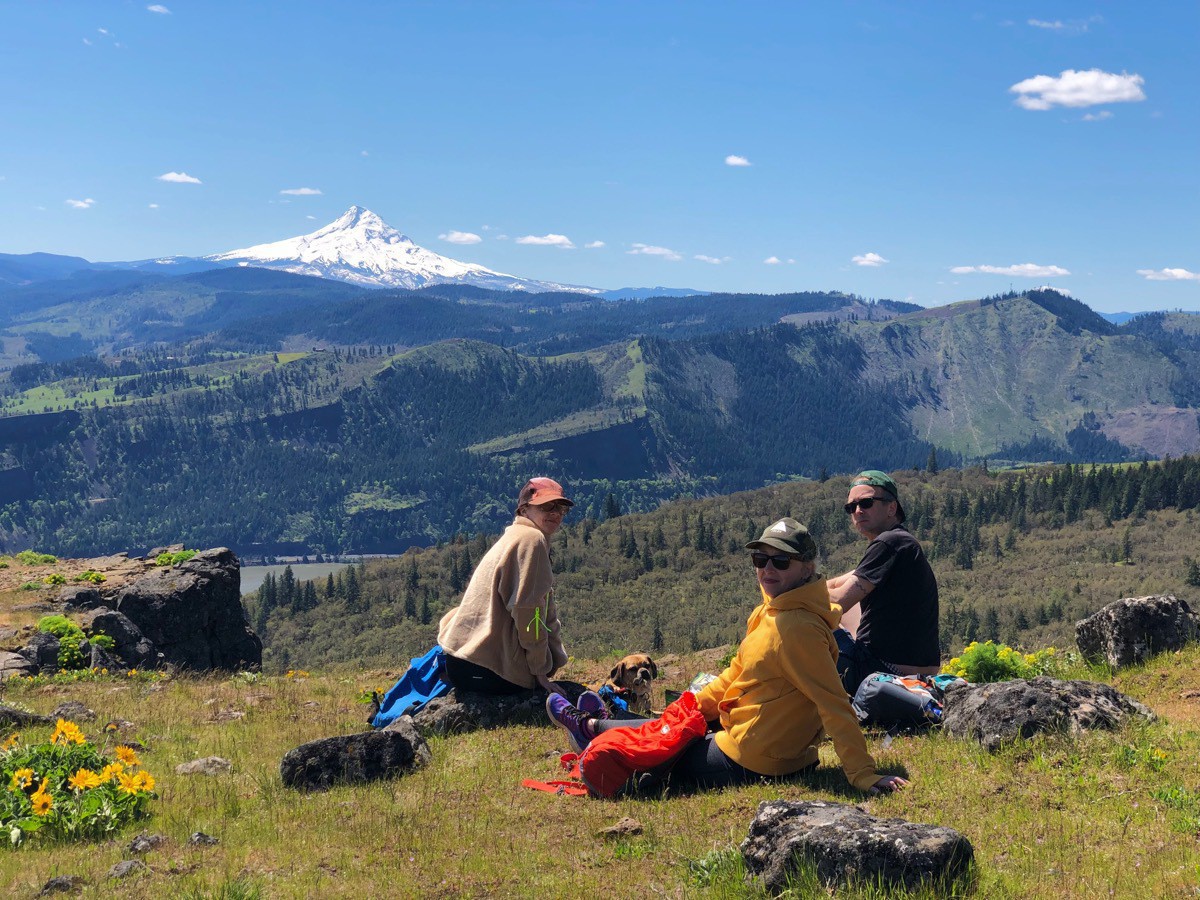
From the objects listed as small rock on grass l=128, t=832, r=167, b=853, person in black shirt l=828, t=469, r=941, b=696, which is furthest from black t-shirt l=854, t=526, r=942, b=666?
small rock on grass l=128, t=832, r=167, b=853

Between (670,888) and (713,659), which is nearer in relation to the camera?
(670,888)

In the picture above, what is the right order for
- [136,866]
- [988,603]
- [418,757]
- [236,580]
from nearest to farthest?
[136,866] → [418,757] → [236,580] → [988,603]

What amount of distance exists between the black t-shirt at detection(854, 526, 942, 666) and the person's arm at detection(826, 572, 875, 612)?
0.26ft

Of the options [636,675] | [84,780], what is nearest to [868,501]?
[636,675]

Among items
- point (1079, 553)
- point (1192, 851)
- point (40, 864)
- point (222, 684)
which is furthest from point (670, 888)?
point (1079, 553)

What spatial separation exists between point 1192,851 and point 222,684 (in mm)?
15909

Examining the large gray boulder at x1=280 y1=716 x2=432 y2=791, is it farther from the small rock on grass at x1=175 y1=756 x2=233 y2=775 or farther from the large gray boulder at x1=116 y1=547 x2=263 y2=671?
the large gray boulder at x1=116 y1=547 x2=263 y2=671

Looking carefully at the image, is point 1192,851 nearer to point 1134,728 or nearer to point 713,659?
point 1134,728

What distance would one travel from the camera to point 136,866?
24.7ft

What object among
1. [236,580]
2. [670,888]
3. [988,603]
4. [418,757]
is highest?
[670,888]

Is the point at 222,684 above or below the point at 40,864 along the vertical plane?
below

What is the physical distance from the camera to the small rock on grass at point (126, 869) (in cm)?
739

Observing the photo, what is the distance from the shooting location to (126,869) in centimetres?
745

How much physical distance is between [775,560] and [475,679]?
5951 mm
